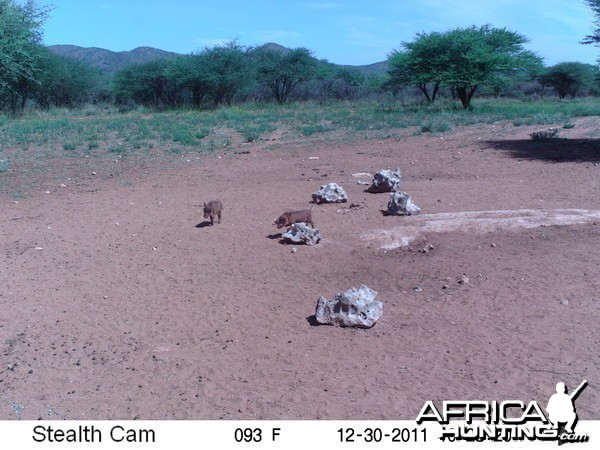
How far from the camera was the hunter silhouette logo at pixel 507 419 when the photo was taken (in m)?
3.70

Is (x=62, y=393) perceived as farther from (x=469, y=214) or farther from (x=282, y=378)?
(x=469, y=214)

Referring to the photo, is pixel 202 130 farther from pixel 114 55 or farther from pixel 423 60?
pixel 114 55

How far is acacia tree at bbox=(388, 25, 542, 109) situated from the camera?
3147 cm

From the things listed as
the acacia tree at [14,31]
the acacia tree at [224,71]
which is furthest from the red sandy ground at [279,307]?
the acacia tree at [224,71]

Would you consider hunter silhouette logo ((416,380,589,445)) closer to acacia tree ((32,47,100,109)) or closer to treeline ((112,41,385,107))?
treeline ((112,41,385,107))

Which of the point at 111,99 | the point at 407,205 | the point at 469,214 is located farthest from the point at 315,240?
the point at 111,99

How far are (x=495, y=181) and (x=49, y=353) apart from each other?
9045 millimetres

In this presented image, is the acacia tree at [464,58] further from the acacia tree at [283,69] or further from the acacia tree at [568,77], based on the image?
the acacia tree at [568,77]

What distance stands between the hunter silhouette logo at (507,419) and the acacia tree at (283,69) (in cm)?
4468

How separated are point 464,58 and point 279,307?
28.5 m

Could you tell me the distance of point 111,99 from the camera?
54.4m

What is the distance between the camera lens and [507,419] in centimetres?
400

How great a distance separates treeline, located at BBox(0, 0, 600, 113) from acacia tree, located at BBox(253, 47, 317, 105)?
0.08m

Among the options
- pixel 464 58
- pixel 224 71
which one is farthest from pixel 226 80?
pixel 464 58
